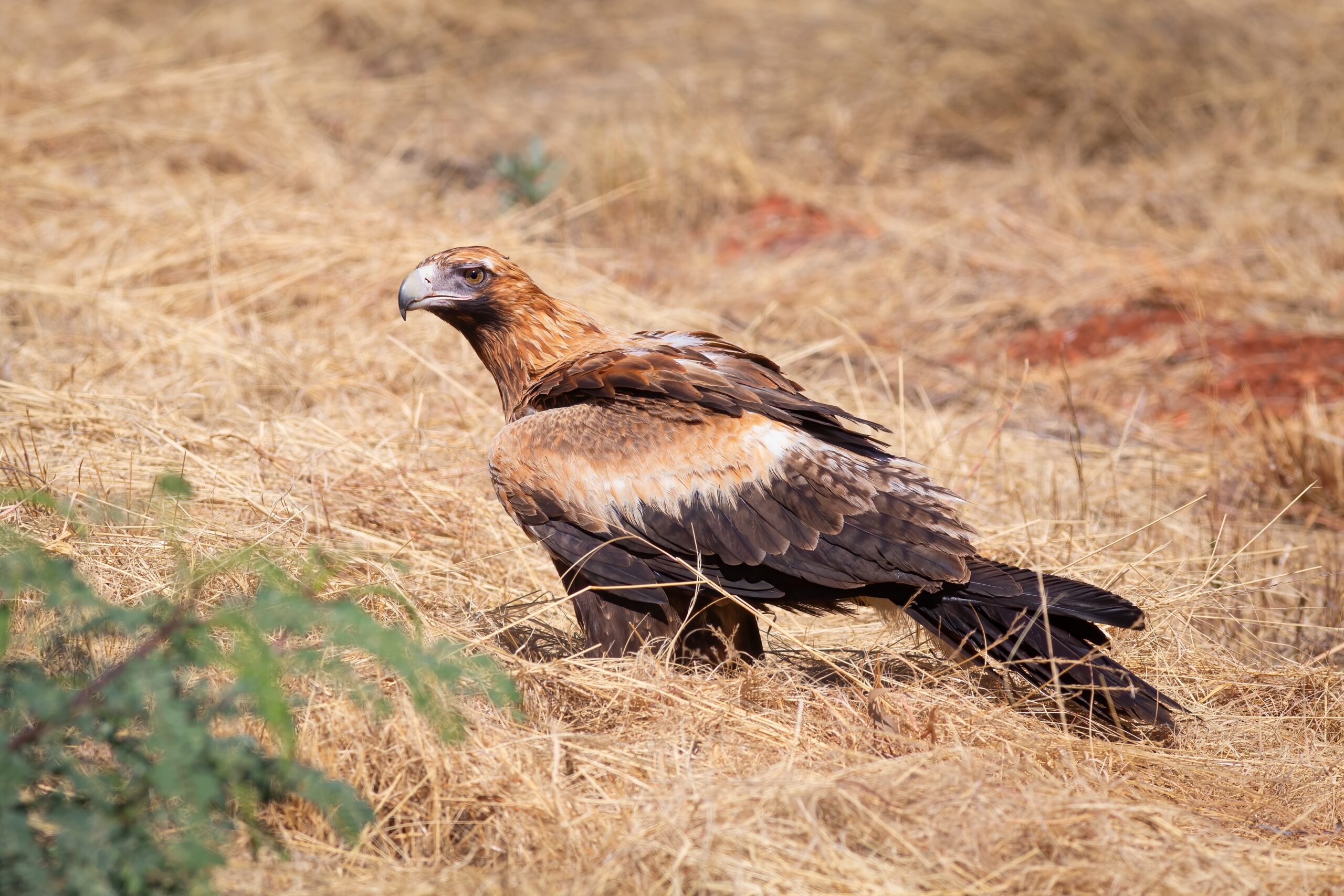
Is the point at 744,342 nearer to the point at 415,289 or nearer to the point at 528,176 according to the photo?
the point at 528,176

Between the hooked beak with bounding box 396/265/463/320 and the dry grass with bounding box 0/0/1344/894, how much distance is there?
0.80 meters

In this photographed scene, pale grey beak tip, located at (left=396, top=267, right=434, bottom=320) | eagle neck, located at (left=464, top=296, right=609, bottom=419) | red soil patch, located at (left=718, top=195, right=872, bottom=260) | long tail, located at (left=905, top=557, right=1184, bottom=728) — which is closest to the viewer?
long tail, located at (left=905, top=557, right=1184, bottom=728)

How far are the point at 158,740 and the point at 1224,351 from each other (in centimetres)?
648

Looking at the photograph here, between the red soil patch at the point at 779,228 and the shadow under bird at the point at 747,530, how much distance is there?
5.15 m

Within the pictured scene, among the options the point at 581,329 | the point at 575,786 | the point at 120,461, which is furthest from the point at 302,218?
the point at 575,786

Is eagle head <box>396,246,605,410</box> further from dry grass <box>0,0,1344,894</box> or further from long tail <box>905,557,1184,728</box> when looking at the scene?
long tail <box>905,557,1184,728</box>

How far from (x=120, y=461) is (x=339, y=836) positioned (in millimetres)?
2358

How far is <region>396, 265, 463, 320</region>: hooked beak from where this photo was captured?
4.09m

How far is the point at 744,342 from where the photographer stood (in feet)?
22.0

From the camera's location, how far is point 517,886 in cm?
255

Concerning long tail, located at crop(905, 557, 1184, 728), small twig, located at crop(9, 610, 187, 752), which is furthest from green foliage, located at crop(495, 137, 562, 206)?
small twig, located at crop(9, 610, 187, 752)

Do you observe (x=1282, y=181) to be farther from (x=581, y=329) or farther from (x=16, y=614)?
(x=16, y=614)

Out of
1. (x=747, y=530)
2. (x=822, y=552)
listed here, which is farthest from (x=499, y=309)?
(x=822, y=552)

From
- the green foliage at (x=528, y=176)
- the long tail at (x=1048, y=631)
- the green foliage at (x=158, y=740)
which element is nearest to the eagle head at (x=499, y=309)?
the green foliage at (x=158, y=740)
